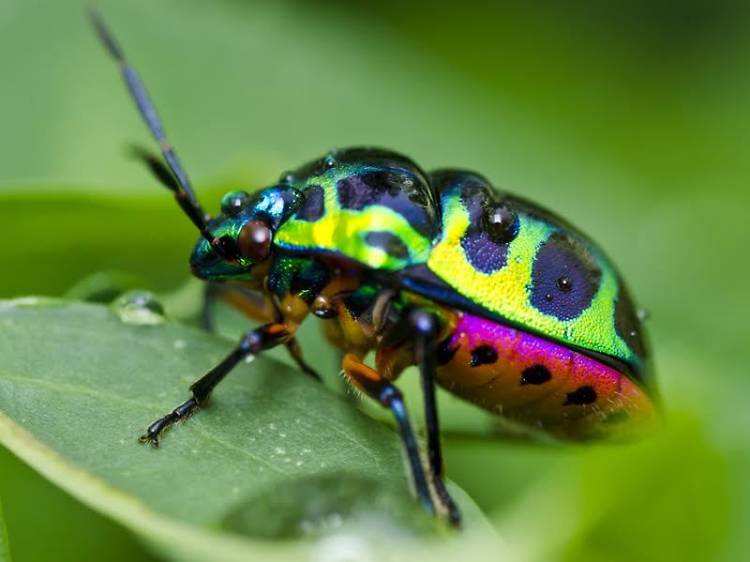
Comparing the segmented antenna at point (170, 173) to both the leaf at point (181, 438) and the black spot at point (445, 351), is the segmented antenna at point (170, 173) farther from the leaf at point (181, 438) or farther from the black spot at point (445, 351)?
the black spot at point (445, 351)

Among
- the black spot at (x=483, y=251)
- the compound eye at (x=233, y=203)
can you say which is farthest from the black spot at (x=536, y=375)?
the compound eye at (x=233, y=203)

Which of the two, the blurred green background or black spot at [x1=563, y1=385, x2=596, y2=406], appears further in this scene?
the blurred green background

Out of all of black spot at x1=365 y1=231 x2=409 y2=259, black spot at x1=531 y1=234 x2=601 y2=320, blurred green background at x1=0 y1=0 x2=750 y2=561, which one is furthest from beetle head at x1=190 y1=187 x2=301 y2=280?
black spot at x1=531 y1=234 x2=601 y2=320

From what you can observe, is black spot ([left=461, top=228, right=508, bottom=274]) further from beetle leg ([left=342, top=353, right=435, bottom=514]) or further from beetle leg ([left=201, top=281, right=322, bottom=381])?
beetle leg ([left=201, top=281, right=322, bottom=381])

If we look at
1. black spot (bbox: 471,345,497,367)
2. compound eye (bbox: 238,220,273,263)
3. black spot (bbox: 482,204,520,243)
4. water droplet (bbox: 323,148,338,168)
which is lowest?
compound eye (bbox: 238,220,273,263)

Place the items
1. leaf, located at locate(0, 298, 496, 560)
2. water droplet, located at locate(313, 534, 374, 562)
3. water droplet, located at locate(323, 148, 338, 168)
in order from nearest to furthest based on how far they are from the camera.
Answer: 1. water droplet, located at locate(313, 534, 374, 562)
2. leaf, located at locate(0, 298, 496, 560)
3. water droplet, located at locate(323, 148, 338, 168)

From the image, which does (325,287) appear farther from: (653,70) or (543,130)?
(653,70)
